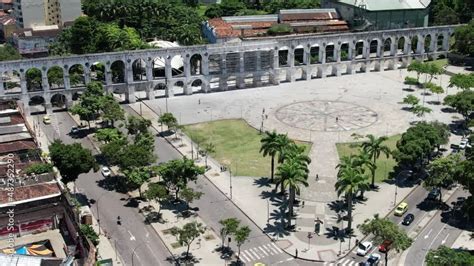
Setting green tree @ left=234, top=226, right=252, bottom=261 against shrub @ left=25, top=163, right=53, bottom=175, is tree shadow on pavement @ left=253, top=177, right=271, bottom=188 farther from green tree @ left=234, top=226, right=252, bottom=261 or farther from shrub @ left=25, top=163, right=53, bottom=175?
shrub @ left=25, top=163, right=53, bottom=175

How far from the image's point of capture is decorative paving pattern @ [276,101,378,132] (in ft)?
407

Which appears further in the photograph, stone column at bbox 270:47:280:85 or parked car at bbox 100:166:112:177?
stone column at bbox 270:47:280:85

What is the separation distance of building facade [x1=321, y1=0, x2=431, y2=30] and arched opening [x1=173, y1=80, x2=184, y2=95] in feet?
206

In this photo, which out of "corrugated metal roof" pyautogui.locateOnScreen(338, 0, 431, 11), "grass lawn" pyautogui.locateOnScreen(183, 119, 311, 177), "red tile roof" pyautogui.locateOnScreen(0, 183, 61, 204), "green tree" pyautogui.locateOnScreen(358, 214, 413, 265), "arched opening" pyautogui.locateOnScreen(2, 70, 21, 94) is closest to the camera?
"green tree" pyautogui.locateOnScreen(358, 214, 413, 265)

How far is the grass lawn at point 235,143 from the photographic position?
104 metres

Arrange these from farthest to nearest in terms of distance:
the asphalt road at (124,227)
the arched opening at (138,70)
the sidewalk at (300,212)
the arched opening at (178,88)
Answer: the arched opening at (138,70) < the arched opening at (178,88) < the sidewalk at (300,212) < the asphalt road at (124,227)

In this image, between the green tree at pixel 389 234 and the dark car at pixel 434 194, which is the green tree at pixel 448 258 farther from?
the dark car at pixel 434 194

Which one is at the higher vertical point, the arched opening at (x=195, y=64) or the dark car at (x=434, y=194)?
the arched opening at (x=195, y=64)

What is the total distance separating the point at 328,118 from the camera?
422 ft

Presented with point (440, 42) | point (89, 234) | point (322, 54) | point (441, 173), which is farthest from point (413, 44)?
point (89, 234)

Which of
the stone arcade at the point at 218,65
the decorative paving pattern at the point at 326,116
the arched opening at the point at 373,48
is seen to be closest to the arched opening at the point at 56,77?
the stone arcade at the point at 218,65

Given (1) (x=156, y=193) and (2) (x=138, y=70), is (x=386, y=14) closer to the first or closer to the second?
(2) (x=138, y=70)

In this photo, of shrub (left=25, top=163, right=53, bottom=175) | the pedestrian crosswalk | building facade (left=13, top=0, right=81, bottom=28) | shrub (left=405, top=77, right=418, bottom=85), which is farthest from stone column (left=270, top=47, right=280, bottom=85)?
building facade (left=13, top=0, right=81, bottom=28)

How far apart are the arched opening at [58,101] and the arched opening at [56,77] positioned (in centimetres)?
239
